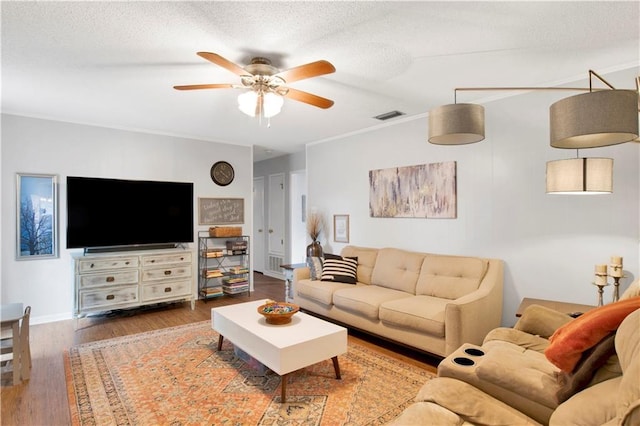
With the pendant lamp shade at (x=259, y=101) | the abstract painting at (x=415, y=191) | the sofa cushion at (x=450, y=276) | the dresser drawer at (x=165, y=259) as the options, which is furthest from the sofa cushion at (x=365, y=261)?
the pendant lamp shade at (x=259, y=101)

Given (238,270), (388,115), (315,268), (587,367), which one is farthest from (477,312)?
(238,270)

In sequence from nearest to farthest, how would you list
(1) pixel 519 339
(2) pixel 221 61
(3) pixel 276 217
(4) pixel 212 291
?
1. (2) pixel 221 61
2. (1) pixel 519 339
3. (4) pixel 212 291
4. (3) pixel 276 217

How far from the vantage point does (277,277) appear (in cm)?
705

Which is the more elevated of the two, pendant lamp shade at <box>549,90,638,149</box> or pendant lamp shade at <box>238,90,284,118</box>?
pendant lamp shade at <box>238,90,284,118</box>

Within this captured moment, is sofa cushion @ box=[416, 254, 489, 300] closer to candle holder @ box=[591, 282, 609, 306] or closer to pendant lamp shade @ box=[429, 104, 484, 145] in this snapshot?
candle holder @ box=[591, 282, 609, 306]

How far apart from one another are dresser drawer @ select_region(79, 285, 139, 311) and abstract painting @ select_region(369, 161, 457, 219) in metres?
3.23

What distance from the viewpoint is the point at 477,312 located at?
2908mm

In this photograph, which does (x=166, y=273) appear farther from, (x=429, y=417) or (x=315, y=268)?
(x=429, y=417)

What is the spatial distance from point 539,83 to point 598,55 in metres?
0.56

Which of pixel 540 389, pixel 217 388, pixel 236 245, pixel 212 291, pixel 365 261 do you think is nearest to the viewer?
pixel 540 389

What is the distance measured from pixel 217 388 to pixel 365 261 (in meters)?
2.42

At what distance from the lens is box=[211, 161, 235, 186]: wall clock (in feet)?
17.8

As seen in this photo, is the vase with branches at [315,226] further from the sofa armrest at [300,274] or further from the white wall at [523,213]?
the white wall at [523,213]

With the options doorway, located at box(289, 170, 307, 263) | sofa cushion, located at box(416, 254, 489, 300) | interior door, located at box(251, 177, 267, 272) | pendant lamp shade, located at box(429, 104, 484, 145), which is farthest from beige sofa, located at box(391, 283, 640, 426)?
interior door, located at box(251, 177, 267, 272)
